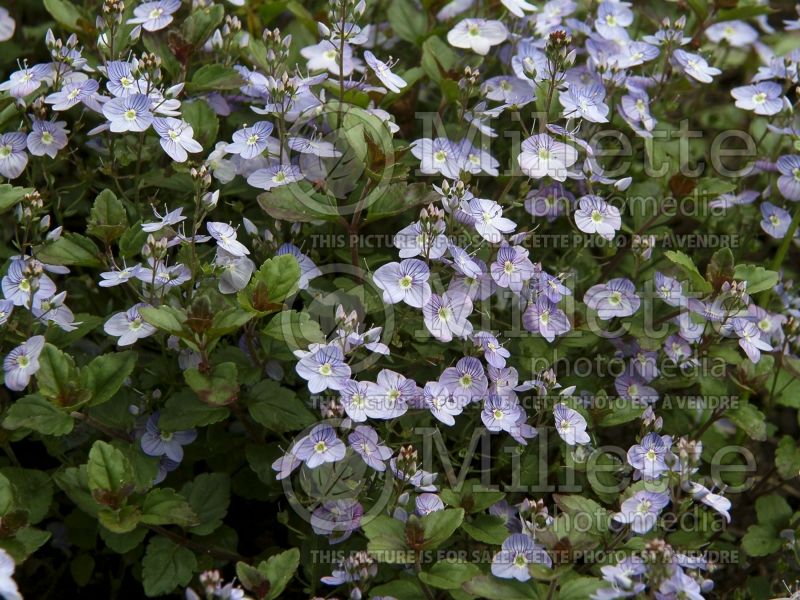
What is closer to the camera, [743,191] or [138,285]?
[138,285]

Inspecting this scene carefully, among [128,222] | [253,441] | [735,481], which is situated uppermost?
[128,222]

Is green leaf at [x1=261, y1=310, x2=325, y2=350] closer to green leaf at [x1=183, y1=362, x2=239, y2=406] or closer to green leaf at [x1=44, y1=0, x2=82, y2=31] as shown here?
green leaf at [x1=183, y1=362, x2=239, y2=406]

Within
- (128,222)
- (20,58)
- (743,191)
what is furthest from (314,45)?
(743,191)

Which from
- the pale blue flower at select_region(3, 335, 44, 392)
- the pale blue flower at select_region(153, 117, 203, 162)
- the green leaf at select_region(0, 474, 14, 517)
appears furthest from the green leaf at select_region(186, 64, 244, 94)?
the green leaf at select_region(0, 474, 14, 517)

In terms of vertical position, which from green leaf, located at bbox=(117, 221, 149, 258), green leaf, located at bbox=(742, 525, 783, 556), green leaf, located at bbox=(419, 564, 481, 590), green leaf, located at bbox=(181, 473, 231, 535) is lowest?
green leaf, located at bbox=(742, 525, 783, 556)

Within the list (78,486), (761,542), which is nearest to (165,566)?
(78,486)

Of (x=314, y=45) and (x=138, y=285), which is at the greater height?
(x=314, y=45)

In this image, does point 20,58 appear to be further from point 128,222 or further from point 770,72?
point 770,72

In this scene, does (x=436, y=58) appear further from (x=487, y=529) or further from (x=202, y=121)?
(x=487, y=529)
